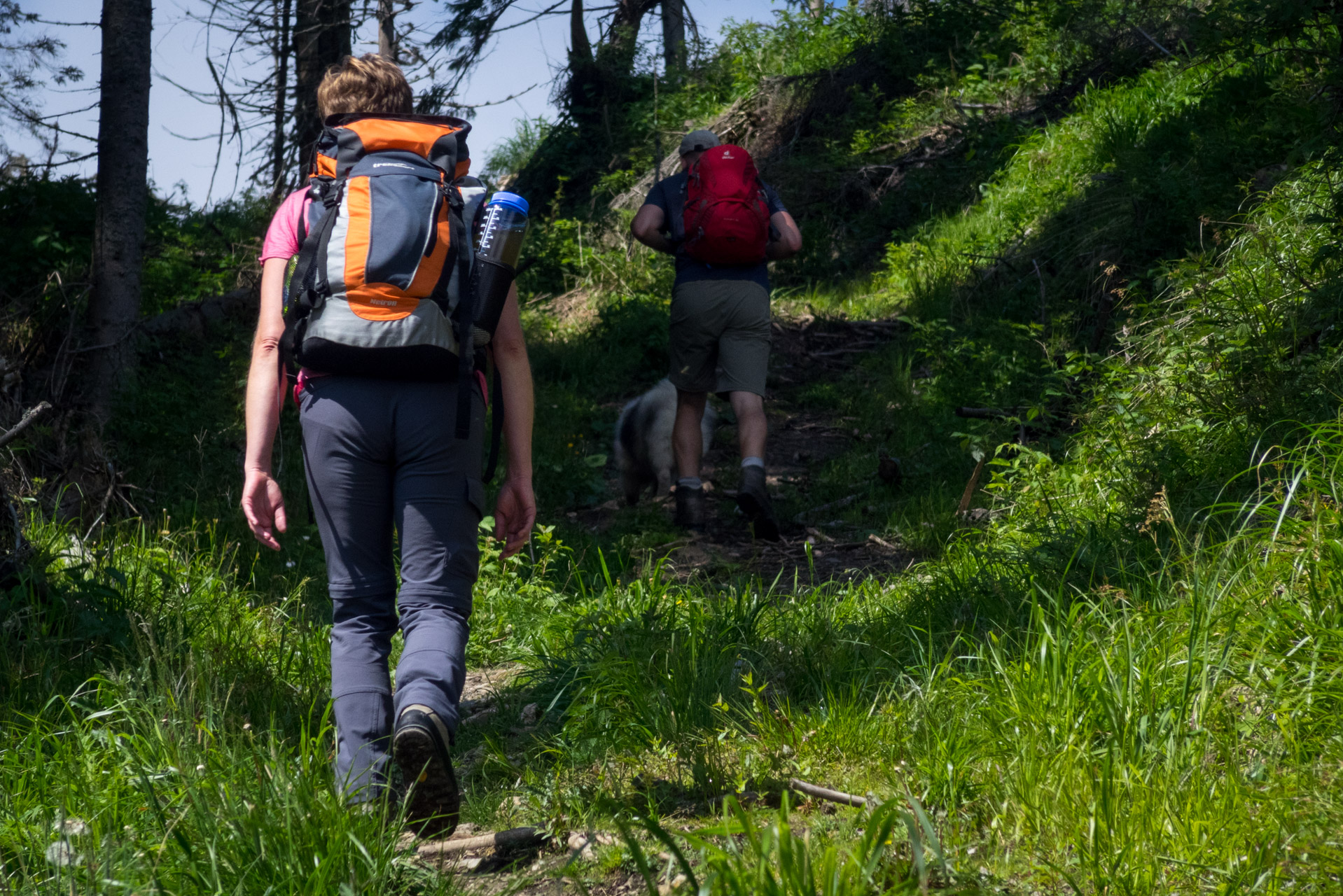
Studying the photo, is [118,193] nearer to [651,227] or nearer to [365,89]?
[651,227]

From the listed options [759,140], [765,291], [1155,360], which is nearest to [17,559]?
[765,291]

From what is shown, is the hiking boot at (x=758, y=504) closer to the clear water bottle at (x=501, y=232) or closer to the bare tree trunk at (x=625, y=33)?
the clear water bottle at (x=501, y=232)

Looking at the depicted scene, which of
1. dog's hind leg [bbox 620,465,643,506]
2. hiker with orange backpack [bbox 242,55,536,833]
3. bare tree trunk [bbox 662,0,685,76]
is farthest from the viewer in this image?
bare tree trunk [bbox 662,0,685,76]

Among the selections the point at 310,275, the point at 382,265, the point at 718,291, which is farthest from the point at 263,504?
the point at 718,291

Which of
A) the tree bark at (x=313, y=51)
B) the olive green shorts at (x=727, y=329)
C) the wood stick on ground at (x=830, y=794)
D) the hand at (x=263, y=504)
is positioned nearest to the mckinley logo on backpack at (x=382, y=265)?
the hand at (x=263, y=504)

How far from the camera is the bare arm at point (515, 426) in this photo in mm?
2771

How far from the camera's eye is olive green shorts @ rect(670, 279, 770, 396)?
18.6ft

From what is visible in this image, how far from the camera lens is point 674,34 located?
16781mm

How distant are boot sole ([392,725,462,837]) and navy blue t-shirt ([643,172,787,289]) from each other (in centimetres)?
379

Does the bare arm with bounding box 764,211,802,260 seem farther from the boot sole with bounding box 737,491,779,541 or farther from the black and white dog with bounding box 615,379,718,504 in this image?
the boot sole with bounding box 737,491,779,541

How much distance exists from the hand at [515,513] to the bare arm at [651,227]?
9.98ft

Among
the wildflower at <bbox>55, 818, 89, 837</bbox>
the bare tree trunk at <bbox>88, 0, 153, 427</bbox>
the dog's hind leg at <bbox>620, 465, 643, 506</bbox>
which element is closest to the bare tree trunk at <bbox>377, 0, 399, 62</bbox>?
the bare tree trunk at <bbox>88, 0, 153, 427</bbox>

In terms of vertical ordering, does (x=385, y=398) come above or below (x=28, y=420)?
above

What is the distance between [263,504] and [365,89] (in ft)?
3.75
